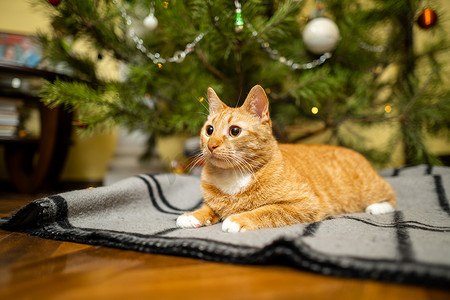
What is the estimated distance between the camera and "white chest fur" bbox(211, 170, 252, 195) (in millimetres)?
871

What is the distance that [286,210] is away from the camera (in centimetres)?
82

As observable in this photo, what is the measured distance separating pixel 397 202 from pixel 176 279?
113cm

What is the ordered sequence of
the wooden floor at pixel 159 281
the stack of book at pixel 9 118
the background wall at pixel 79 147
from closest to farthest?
the wooden floor at pixel 159 281 < the stack of book at pixel 9 118 < the background wall at pixel 79 147

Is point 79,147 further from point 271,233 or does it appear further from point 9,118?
point 271,233

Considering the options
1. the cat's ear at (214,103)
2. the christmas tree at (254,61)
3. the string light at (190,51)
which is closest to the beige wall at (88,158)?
the christmas tree at (254,61)

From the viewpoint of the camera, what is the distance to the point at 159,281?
0.49 metres

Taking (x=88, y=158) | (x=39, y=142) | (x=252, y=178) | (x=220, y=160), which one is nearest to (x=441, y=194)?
(x=252, y=178)

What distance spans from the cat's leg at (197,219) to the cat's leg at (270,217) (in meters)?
0.12

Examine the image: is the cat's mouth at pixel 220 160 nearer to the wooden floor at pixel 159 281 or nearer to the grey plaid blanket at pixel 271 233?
the grey plaid blanket at pixel 271 233

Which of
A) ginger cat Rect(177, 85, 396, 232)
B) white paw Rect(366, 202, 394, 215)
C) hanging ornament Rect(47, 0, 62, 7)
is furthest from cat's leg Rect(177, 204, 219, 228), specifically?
hanging ornament Rect(47, 0, 62, 7)

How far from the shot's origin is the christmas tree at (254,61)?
1.09 m

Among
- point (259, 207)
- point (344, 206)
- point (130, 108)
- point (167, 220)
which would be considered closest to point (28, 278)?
point (167, 220)

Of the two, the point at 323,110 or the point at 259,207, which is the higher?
the point at 323,110

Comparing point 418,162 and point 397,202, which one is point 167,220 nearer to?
point 397,202
